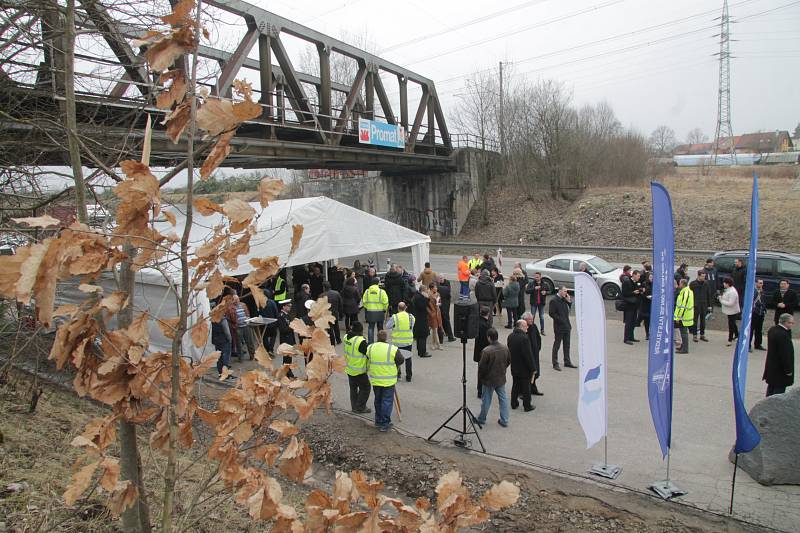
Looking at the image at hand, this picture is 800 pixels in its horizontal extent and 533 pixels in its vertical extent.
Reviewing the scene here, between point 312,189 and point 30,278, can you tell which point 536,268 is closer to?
point 30,278

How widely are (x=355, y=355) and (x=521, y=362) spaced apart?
9.06 feet

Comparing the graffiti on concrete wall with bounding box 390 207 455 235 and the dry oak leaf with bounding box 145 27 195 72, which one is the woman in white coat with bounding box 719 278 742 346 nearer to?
the dry oak leaf with bounding box 145 27 195 72

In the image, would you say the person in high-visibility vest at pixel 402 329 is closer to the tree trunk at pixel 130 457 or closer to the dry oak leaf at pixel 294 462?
the tree trunk at pixel 130 457

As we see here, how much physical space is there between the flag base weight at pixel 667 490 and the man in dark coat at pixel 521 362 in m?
2.73

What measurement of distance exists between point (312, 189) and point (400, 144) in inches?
670

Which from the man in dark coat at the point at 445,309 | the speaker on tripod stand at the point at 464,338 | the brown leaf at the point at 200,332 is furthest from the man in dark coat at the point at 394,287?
the brown leaf at the point at 200,332

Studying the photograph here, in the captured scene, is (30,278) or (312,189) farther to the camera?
(312,189)

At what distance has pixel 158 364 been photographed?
2307 mm

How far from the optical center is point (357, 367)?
349 inches

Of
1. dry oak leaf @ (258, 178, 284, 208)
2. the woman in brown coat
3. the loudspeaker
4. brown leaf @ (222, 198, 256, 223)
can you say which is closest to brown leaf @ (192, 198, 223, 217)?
brown leaf @ (222, 198, 256, 223)

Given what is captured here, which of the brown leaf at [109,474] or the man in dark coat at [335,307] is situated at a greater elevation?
the brown leaf at [109,474]

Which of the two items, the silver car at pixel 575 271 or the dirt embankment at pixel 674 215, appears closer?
the silver car at pixel 575 271

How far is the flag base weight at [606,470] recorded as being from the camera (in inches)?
268

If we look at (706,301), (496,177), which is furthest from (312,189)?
(706,301)
